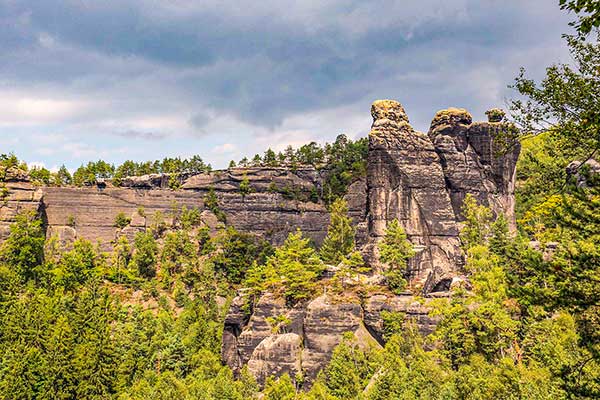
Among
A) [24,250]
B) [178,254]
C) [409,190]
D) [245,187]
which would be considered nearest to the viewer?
[409,190]

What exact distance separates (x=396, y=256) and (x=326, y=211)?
37.2 m

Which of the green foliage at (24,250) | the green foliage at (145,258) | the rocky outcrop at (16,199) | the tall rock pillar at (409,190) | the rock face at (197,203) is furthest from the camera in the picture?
the rock face at (197,203)

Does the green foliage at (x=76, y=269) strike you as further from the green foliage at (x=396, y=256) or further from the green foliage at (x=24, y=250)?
the green foliage at (x=396, y=256)

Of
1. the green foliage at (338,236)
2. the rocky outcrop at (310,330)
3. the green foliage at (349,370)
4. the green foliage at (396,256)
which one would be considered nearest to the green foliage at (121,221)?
the green foliage at (338,236)

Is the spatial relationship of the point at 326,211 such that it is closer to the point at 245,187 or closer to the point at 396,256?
the point at 245,187

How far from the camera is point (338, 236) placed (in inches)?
2598

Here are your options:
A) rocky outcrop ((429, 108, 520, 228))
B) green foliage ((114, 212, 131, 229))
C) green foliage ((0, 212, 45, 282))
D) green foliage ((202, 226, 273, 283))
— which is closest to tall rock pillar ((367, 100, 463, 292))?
rocky outcrop ((429, 108, 520, 228))

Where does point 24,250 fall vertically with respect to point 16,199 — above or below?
below

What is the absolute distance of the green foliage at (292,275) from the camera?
4050 centimetres

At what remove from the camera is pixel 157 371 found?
40.4 meters

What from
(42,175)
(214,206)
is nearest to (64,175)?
(42,175)

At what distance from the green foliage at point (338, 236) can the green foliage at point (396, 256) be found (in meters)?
14.8

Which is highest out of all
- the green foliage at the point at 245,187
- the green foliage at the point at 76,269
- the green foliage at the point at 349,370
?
the green foliage at the point at 245,187

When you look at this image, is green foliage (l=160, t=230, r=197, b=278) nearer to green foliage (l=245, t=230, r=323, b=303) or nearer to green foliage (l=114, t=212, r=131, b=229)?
green foliage (l=114, t=212, r=131, b=229)
